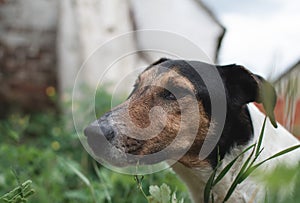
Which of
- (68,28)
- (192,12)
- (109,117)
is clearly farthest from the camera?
(68,28)

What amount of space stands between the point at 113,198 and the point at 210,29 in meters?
2.26

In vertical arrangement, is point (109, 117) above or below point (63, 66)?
above

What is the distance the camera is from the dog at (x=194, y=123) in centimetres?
187

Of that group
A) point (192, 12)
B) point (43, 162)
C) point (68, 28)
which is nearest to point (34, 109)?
point (68, 28)

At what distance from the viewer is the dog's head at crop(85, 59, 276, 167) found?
1.84m

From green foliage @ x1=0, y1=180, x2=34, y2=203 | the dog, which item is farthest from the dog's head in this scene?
green foliage @ x1=0, y1=180, x2=34, y2=203

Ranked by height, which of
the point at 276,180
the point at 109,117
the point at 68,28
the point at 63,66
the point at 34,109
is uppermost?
the point at 276,180

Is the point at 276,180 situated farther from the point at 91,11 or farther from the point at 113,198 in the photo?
the point at 91,11

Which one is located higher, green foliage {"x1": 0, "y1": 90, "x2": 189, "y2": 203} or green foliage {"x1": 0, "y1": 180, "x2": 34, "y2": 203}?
green foliage {"x1": 0, "y1": 180, "x2": 34, "y2": 203}

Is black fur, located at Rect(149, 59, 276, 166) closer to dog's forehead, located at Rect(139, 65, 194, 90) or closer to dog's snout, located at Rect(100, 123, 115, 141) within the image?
dog's forehead, located at Rect(139, 65, 194, 90)

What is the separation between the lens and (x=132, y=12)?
519 centimetres

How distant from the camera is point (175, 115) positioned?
1958 mm

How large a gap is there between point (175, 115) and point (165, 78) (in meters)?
0.15

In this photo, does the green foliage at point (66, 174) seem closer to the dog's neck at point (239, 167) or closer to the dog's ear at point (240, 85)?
the dog's neck at point (239, 167)
